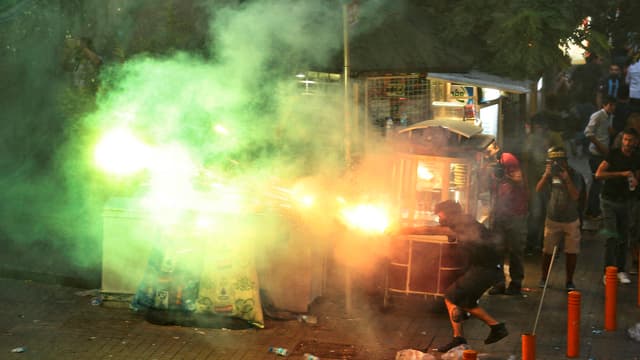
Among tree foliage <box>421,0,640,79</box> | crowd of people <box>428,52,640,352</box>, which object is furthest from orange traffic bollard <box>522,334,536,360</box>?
tree foliage <box>421,0,640,79</box>

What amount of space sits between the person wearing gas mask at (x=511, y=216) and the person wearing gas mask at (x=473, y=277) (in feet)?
5.69

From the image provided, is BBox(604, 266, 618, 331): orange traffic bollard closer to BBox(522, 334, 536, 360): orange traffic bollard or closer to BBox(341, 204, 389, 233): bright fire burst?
BBox(522, 334, 536, 360): orange traffic bollard

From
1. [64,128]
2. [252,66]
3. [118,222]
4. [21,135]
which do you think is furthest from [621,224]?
[21,135]

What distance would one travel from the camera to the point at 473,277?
7484 millimetres

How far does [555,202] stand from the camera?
9227 millimetres

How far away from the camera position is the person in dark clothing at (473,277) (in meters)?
7.45

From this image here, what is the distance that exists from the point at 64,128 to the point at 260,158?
342 cm

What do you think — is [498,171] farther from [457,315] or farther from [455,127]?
[457,315]

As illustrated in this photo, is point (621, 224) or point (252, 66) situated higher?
point (252, 66)

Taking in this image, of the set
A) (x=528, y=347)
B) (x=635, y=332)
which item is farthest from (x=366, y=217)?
(x=528, y=347)

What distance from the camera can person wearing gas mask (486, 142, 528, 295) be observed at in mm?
9258

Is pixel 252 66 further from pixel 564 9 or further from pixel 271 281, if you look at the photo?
pixel 564 9

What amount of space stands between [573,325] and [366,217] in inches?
113

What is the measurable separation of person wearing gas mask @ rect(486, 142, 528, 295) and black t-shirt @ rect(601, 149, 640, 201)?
945 millimetres
